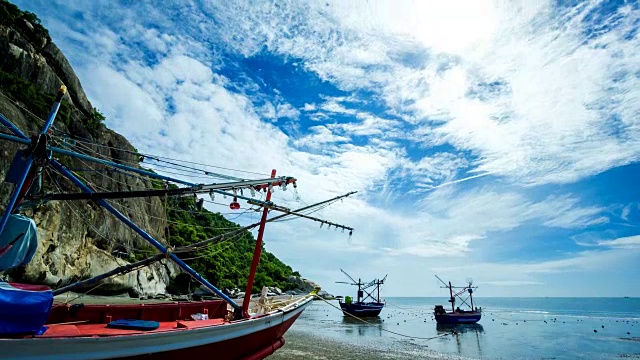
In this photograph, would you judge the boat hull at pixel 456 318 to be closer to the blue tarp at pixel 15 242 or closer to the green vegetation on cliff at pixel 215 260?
the green vegetation on cliff at pixel 215 260

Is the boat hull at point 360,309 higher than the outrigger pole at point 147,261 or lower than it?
lower

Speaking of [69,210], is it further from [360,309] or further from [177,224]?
[360,309]

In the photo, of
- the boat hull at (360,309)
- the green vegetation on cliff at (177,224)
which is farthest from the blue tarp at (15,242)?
the boat hull at (360,309)

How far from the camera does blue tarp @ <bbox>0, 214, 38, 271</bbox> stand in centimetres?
835

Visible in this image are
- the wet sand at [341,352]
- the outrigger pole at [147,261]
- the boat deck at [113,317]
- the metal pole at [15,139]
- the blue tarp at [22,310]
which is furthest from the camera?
the wet sand at [341,352]

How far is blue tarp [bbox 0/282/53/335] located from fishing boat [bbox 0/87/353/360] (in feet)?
0.05

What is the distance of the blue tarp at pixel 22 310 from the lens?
605 cm

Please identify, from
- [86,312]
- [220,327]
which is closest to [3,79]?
[86,312]

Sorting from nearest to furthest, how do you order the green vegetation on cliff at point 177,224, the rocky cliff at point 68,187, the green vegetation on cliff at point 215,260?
1. the rocky cliff at point 68,187
2. the green vegetation on cliff at point 177,224
3. the green vegetation on cliff at point 215,260

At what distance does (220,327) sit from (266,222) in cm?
508

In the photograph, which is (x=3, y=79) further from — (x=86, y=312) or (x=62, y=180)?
(x=86, y=312)

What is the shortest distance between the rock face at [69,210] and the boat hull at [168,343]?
12.9 m

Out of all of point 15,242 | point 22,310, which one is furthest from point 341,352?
point 22,310

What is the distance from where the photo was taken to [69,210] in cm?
3303
